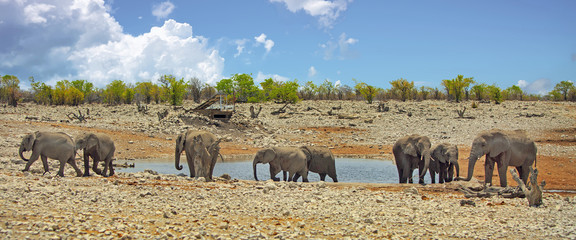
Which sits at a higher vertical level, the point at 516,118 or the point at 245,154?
the point at 516,118

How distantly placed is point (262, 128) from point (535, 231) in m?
30.5

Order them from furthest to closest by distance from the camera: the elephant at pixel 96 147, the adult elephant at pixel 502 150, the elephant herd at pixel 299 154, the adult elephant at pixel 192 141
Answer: the adult elephant at pixel 502 150
the adult elephant at pixel 192 141
the elephant at pixel 96 147
the elephant herd at pixel 299 154

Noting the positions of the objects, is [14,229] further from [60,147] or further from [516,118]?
[516,118]

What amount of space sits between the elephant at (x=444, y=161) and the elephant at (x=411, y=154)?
725mm

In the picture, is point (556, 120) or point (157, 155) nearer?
point (157, 155)

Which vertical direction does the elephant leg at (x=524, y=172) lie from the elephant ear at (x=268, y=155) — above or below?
below

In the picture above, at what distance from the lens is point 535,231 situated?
849cm

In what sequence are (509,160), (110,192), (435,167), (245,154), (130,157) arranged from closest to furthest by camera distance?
(110,192), (509,160), (435,167), (130,157), (245,154)

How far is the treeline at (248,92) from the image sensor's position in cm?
6311

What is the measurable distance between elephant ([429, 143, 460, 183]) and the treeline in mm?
43012

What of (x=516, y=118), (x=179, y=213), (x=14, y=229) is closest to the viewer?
(x=14, y=229)

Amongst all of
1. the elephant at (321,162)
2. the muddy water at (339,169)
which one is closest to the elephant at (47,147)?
the muddy water at (339,169)

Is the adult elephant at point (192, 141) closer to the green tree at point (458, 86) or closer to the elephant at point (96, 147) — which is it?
the elephant at point (96, 147)

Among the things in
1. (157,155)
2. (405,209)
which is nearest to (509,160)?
(405,209)
